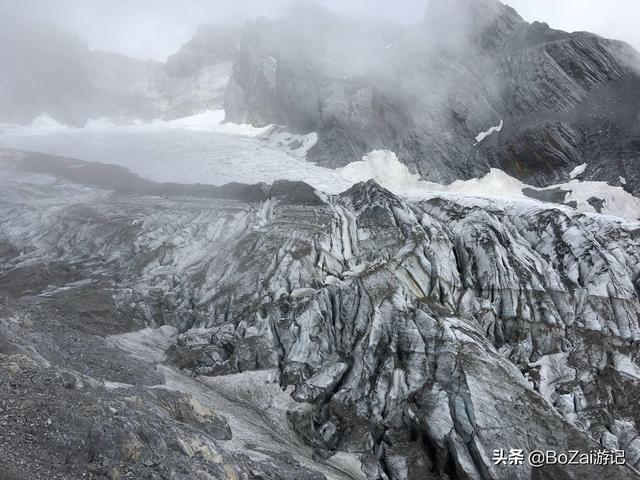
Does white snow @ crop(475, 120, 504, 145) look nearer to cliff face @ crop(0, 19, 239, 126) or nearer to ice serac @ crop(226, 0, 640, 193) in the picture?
ice serac @ crop(226, 0, 640, 193)

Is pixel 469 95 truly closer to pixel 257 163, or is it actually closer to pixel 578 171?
pixel 578 171

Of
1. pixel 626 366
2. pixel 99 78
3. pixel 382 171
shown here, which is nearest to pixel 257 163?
pixel 382 171

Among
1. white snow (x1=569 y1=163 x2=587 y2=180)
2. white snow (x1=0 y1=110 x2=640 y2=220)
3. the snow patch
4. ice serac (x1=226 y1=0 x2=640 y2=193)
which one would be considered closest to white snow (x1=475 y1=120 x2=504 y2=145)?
white snow (x1=0 y1=110 x2=640 y2=220)

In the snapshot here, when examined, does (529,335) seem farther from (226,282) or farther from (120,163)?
(120,163)

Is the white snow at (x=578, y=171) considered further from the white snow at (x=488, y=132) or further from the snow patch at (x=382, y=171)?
the snow patch at (x=382, y=171)

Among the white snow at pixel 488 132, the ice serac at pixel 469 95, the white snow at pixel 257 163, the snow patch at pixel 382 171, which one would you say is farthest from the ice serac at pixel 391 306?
the white snow at pixel 488 132

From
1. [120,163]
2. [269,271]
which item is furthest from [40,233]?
[269,271]
